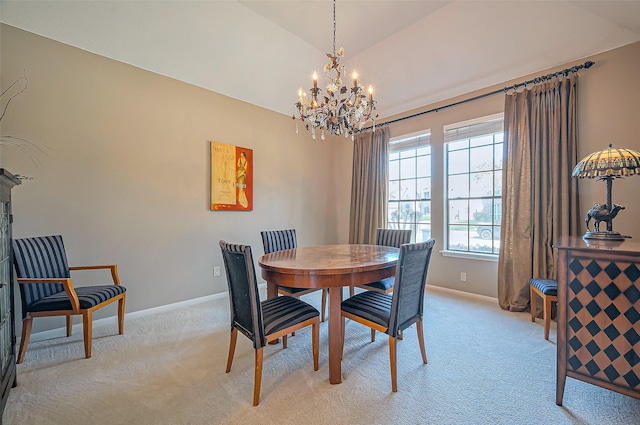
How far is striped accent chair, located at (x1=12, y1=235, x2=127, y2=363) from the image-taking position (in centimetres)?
209

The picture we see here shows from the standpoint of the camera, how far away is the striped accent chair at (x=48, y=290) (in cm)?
209

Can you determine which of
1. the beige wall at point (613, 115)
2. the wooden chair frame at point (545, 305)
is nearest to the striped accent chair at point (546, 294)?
A: the wooden chair frame at point (545, 305)

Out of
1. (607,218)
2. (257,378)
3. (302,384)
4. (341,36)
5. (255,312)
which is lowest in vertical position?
(302,384)

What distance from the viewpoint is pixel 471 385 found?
1.83 m

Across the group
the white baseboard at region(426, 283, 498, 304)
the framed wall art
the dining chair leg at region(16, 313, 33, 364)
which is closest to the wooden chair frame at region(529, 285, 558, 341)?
the white baseboard at region(426, 283, 498, 304)

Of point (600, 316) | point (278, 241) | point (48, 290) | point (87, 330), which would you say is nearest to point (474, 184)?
point (600, 316)

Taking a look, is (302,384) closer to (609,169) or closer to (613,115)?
(609,169)

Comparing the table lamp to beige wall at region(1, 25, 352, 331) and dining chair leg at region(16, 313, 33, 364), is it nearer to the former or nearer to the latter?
beige wall at region(1, 25, 352, 331)

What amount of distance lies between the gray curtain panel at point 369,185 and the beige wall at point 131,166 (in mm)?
1440

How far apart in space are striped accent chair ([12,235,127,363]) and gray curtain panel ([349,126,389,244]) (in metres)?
3.50

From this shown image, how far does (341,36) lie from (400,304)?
3274 mm

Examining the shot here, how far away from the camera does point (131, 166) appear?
303cm

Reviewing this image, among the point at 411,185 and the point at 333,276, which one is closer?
the point at 333,276

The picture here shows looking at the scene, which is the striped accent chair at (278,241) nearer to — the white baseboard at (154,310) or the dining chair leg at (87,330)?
the white baseboard at (154,310)
